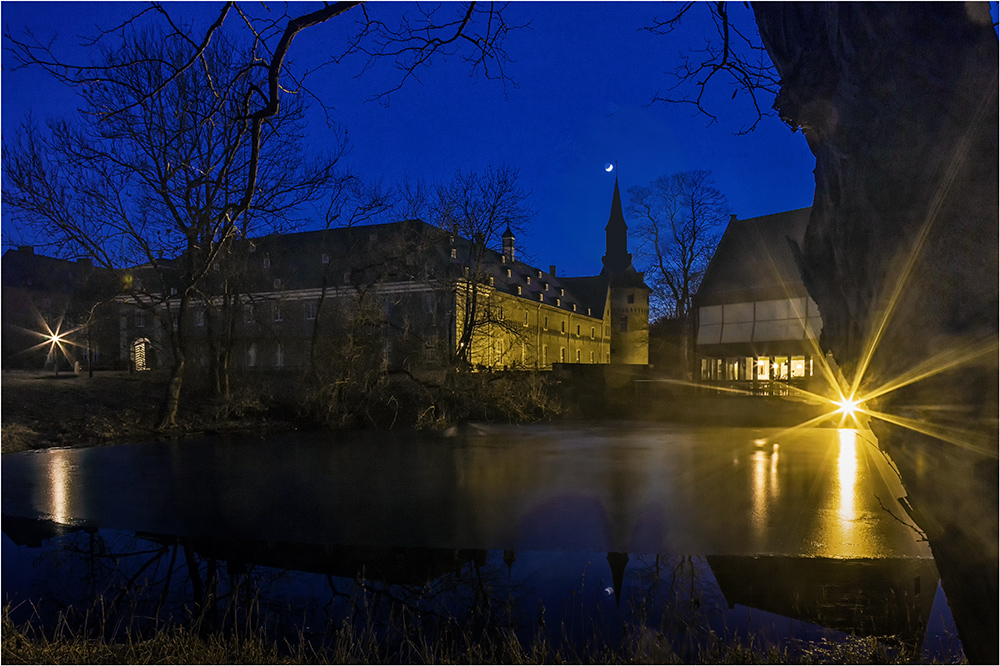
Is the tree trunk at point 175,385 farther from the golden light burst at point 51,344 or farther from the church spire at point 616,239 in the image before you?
the church spire at point 616,239

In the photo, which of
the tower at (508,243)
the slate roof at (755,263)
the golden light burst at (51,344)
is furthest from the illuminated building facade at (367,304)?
the slate roof at (755,263)

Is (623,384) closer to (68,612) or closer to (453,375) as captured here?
(453,375)

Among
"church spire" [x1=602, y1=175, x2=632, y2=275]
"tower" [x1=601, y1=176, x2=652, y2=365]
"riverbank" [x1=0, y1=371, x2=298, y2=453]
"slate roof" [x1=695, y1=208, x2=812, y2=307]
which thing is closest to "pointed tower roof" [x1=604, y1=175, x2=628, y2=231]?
"church spire" [x1=602, y1=175, x2=632, y2=275]

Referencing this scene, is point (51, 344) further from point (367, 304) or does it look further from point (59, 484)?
point (59, 484)

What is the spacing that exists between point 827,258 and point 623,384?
29.5m

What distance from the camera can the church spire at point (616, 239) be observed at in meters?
87.3

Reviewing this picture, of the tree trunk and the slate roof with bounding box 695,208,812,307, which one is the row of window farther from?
the tree trunk

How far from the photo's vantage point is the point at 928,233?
279 centimetres

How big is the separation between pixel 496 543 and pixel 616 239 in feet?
271

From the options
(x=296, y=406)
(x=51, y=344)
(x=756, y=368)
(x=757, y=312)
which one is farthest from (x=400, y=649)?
(x=51, y=344)

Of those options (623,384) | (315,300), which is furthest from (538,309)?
(623,384)

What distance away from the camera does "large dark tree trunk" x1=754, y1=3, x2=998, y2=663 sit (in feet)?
8.79

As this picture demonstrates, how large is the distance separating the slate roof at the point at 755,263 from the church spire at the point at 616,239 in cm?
5070

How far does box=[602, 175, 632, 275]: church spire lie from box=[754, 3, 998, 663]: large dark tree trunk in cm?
8542
